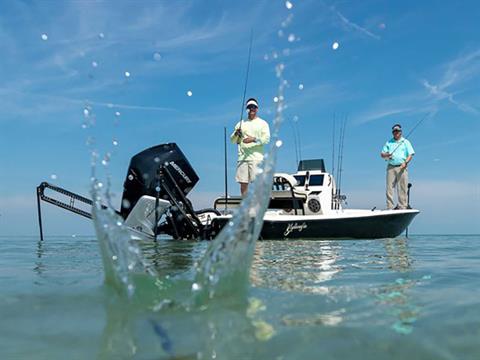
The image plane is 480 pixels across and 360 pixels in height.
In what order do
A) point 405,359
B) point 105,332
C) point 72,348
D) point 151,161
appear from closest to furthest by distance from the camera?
point 405,359 → point 72,348 → point 105,332 → point 151,161

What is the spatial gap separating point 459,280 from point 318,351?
2.50m

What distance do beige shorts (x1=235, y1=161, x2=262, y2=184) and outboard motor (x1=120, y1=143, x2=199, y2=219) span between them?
928mm

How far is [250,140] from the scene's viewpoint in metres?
9.09

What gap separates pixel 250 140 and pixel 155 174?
2.05 metres

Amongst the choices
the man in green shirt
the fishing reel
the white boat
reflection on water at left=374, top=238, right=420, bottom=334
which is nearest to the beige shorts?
the man in green shirt

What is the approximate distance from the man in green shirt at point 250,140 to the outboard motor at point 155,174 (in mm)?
1056

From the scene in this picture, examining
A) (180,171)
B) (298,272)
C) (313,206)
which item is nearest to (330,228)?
(313,206)

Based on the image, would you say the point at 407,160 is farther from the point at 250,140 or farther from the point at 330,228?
the point at 250,140

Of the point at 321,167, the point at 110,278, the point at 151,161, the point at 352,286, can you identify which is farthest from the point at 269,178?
the point at 321,167

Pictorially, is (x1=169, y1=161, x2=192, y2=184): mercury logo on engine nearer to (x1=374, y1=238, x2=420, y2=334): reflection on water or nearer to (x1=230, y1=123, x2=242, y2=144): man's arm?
(x1=230, y1=123, x2=242, y2=144): man's arm

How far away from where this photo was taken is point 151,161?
9.41 meters

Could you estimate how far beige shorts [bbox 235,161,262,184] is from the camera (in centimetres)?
930

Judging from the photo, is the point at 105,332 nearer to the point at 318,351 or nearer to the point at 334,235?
the point at 318,351

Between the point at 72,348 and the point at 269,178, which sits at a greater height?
the point at 269,178
